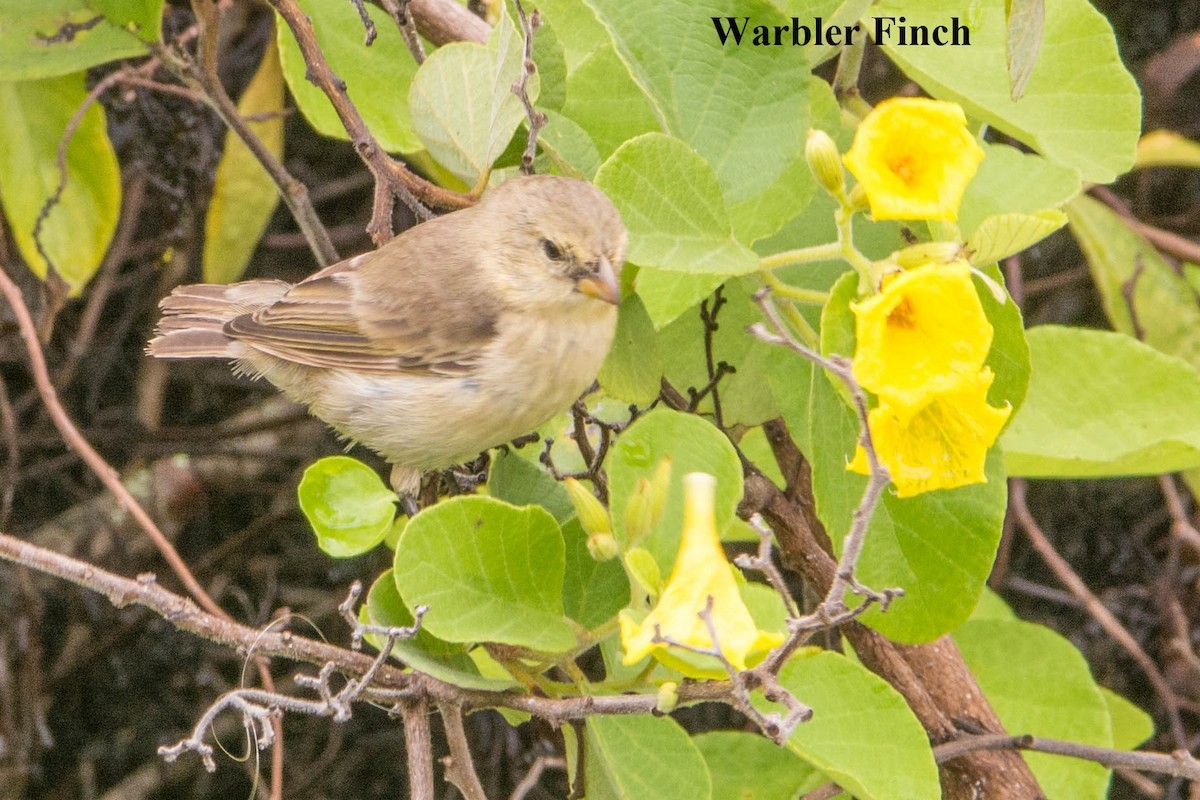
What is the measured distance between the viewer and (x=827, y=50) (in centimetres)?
171

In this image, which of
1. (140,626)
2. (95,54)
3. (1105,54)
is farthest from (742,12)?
(140,626)

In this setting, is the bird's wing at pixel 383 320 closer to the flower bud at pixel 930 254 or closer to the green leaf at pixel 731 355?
the green leaf at pixel 731 355

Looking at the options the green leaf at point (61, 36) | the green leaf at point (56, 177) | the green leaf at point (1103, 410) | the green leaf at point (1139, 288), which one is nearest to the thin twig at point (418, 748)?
the green leaf at point (1103, 410)

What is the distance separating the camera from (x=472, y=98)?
1736 millimetres

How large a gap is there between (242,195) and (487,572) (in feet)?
5.44

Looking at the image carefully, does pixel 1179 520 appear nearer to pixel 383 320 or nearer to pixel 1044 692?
pixel 1044 692

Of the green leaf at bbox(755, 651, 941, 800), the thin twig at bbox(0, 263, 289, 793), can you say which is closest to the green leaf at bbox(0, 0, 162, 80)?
the thin twig at bbox(0, 263, 289, 793)

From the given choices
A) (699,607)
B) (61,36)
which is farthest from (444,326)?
(699,607)

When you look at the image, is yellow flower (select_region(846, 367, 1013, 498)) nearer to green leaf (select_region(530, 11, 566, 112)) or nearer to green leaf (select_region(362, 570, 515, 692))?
green leaf (select_region(362, 570, 515, 692))

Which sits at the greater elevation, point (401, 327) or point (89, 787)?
point (401, 327)

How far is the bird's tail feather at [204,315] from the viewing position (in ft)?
8.17

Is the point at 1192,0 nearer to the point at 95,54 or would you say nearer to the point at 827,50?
the point at 827,50

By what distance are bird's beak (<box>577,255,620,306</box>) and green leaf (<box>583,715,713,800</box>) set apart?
0.59 meters

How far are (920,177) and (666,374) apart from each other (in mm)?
637
